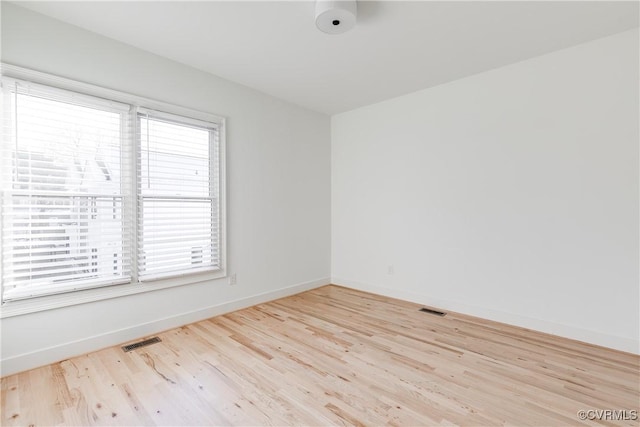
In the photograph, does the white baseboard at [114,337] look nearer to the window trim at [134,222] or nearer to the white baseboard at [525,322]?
the window trim at [134,222]

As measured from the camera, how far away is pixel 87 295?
253 centimetres

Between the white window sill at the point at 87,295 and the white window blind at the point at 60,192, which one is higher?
the white window blind at the point at 60,192

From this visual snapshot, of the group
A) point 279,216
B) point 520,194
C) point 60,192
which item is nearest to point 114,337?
point 60,192

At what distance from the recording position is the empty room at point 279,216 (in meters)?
2.07

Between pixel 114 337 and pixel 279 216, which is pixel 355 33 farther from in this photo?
pixel 114 337

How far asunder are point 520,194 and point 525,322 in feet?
4.36

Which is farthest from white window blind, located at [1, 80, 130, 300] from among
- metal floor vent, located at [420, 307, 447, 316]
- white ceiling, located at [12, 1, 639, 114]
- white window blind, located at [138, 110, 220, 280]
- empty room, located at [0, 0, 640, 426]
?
metal floor vent, located at [420, 307, 447, 316]

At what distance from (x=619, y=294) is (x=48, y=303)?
4816 mm

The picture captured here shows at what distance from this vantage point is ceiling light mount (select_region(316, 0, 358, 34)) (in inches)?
83.0

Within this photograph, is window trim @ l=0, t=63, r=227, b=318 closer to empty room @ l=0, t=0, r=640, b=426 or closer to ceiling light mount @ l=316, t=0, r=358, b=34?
empty room @ l=0, t=0, r=640, b=426

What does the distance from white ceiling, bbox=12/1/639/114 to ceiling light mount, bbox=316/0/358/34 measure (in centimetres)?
16

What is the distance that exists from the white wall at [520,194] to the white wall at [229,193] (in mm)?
936

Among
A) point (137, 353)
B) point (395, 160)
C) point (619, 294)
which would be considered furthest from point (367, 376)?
point (395, 160)

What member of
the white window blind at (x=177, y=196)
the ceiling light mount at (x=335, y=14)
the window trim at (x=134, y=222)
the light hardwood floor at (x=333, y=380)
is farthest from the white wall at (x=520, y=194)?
the white window blind at (x=177, y=196)
